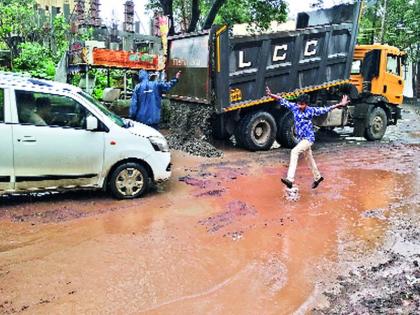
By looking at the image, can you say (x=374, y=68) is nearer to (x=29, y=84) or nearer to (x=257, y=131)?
(x=257, y=131)

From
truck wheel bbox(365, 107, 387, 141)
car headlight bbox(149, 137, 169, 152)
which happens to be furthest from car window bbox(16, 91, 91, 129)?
truck wheel bbox(365, 107, 387, 141)

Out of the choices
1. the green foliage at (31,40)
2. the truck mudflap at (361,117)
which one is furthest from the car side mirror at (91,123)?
the green foliage at (31,40)

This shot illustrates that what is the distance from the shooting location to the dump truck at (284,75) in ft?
33.3

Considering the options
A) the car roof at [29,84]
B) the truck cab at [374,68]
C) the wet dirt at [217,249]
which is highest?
the truck cab at [374,68]

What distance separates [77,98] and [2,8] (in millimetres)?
12600

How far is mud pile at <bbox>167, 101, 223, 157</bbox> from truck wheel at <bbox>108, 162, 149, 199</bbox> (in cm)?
350

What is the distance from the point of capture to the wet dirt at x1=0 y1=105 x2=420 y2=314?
3801mm

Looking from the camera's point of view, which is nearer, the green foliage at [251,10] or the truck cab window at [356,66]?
the truck cab window at [356,66]

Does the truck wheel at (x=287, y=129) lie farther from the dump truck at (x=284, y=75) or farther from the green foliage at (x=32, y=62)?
the green foliage at (x=32, y=62)

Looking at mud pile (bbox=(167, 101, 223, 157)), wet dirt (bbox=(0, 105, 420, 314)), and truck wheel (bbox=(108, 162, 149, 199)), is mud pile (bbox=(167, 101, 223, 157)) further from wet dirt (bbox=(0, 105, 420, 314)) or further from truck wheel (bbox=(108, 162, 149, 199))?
truck wheel (bbox=(108, 162, 149, 199))

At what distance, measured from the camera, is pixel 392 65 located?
13047 millimetres

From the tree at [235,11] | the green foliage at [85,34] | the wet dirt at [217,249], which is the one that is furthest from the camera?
the green foliage at [85,34]

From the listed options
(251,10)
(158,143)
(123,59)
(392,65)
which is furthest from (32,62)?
(392,65)

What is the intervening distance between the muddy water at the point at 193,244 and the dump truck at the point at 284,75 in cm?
265
